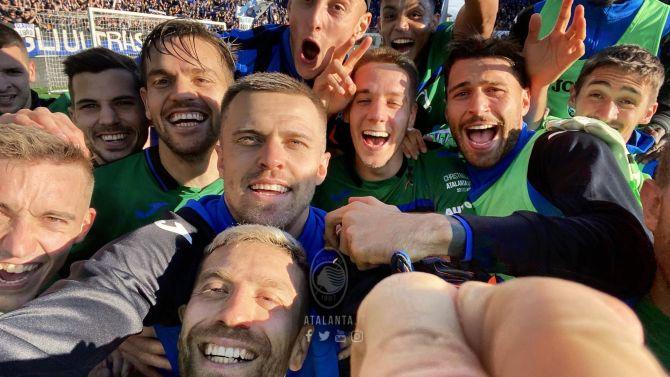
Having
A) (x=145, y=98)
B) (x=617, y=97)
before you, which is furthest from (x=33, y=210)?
(x=617, y=97)

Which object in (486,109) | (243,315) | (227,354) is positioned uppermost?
(486,109)

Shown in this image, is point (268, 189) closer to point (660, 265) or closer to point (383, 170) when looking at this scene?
point (383, 170)

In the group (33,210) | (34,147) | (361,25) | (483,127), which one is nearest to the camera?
(33,210)

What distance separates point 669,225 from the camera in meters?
1.62

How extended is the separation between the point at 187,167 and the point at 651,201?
237 cm

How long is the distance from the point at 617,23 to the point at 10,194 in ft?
16.4

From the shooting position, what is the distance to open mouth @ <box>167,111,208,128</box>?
2709 millimetres

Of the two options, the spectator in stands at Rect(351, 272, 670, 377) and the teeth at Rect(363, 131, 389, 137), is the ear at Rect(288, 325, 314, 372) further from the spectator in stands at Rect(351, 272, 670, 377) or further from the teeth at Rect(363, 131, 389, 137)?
the teeth at Rect(363, 131, 389, 137)

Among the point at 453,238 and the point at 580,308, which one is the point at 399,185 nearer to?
the point at 453,238

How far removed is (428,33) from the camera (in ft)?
14.5

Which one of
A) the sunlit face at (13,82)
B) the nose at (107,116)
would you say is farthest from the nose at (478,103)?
the sunlit face at (13,82)

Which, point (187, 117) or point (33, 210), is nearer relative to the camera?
point (33, 210)

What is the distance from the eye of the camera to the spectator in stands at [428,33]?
3.97 metres

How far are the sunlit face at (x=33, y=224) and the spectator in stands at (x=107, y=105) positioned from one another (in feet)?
3.04
